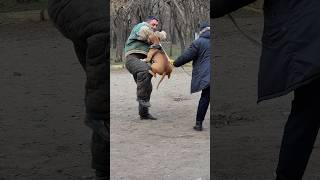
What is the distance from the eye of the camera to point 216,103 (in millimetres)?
4738

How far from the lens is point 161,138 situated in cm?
242

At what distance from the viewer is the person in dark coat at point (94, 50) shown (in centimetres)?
239

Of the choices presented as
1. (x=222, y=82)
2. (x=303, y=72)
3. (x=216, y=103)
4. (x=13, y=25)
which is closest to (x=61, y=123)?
(x=216, y=103)

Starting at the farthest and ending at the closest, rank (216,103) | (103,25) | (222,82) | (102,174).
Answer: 1. (222,82)
2. (216,103)
3. (102,174)
4. (103,25)

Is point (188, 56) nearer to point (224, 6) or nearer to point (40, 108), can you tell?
point (224, 6)

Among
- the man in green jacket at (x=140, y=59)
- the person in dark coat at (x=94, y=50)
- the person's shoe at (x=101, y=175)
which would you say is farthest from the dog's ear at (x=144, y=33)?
the person's shoe at (x=101, y=175)

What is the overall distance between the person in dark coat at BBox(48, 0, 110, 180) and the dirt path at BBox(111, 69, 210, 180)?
0.30 feet

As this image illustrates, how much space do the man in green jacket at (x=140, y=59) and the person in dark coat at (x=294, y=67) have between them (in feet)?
0.92

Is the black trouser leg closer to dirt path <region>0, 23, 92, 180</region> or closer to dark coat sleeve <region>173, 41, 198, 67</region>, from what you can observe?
dark coat sleeve <region>173, 41, 198, 67</region>

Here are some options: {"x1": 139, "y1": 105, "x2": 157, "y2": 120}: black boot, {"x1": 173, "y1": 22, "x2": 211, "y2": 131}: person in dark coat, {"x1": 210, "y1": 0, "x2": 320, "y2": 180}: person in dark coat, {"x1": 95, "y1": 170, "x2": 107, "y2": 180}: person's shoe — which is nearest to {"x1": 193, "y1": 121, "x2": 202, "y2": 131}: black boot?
{"x1": 173, "y1": 22, "x2": 211, "y2": 131}: person in dark coat

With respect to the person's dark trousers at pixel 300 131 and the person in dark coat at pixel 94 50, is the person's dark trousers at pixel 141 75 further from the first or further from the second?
the person's dark trousers at pixel 300 131

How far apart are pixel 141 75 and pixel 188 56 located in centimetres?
19

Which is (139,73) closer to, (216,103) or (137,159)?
(137,159)

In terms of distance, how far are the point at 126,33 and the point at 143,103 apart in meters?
0.26
